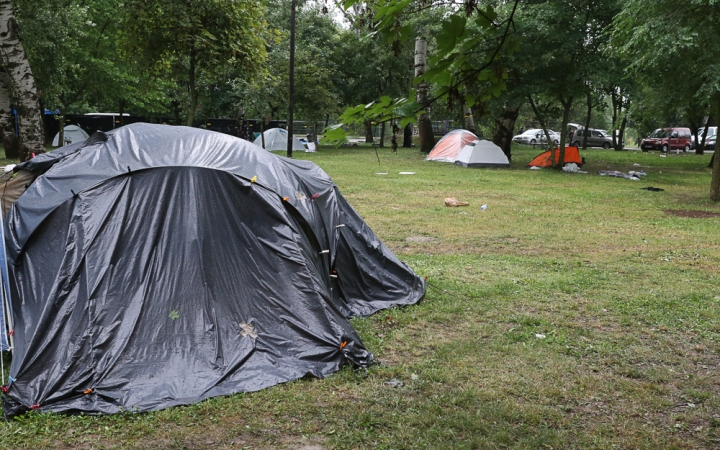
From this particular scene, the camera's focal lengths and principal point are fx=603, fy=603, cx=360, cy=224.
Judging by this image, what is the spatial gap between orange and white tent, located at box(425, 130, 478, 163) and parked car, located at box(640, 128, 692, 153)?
690 inches

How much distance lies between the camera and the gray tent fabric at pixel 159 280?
159 inches

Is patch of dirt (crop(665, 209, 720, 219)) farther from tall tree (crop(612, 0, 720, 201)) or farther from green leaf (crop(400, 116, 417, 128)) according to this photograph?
green leaf (crop(400, 116, 417, 128))

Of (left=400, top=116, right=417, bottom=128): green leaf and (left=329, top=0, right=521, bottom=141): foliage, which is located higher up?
(left=329, top=0, right=521, bottom=141): foliage

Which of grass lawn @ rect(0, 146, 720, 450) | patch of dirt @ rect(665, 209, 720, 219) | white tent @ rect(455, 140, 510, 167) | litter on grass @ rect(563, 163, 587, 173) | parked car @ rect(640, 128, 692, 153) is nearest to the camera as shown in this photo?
grass lawn @ rect(0, 146, 720, 450)

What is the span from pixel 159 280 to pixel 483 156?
17495mm

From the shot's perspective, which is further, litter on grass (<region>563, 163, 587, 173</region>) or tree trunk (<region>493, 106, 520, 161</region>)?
tree trunk (<region>493, 106, 520, 161</region>)

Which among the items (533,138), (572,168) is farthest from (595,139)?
(572,168)

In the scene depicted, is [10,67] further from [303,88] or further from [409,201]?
[303,88]

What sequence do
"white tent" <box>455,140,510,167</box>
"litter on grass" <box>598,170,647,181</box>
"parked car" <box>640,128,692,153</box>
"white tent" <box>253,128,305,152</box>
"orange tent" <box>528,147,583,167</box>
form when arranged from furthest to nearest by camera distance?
"parked car" <box>640,128,692,153</box> → "white tent" <box>253,128,305,152</box> → "orange tent" <box>528,147,583,167</box> → "white tent" <box>455,140,510,167</box> → "litter on grass" <box>598,170,647,181</box>

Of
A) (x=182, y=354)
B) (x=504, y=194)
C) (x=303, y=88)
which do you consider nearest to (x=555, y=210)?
(x=504, y=194)

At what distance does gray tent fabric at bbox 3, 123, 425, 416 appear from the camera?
13.2 feet

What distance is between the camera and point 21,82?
7344mm

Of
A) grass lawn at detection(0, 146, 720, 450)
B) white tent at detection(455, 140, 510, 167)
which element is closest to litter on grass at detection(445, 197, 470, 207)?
grass lawn at detection(0, 146, 720, 450)

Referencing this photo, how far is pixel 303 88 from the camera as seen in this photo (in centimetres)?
2769
